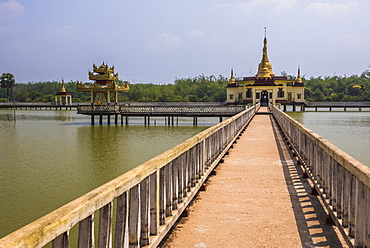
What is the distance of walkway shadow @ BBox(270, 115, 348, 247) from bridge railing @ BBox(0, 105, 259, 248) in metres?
1.48

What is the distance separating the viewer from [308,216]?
5426mm

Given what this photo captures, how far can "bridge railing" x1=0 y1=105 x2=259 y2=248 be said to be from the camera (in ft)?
7.38

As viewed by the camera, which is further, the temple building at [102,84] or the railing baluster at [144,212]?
the temple building at [102,84]

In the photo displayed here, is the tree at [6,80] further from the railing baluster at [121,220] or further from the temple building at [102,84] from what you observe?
the railing baluster at [121,220]

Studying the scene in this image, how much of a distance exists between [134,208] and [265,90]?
62725 millimetres

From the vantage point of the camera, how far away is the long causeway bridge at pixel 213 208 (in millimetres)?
2723

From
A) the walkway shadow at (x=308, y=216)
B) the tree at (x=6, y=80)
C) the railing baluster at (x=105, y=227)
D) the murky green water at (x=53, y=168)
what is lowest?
the murky green water at (x=53, y=168)

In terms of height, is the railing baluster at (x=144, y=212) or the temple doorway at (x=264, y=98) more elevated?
the temple doorway at (x=264, y=98)

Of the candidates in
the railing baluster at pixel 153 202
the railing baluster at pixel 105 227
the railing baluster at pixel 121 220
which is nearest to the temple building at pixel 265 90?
the railing baluster at pixel 153 202

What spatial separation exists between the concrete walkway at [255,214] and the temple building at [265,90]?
56088 mm

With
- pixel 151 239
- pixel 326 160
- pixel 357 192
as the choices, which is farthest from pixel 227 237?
pixel 326 160

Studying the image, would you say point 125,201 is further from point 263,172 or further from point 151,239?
point 263,172

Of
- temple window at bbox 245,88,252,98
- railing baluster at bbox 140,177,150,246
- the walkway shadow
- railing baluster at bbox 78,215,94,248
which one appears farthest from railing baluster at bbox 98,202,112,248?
temple window at bbox 245,88,252,98

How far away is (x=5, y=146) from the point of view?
25.7 m
